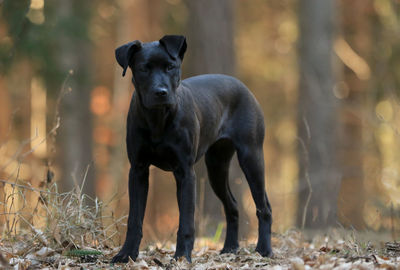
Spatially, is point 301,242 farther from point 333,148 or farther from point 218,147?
point 333,148

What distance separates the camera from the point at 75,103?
1498 cm

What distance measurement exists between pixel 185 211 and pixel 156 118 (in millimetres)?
816

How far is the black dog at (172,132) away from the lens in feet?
15.0

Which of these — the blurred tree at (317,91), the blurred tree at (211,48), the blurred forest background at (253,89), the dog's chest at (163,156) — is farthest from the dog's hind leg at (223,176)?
the blurred tree at (317,91)

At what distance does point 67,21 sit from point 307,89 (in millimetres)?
5670

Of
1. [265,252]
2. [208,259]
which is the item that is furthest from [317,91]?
[208,259]

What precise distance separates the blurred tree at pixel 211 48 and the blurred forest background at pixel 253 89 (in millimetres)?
19

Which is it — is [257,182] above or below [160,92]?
below

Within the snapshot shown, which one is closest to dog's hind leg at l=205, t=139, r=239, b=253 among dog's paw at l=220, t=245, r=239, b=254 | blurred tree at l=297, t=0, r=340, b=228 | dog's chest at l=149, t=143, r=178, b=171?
dog's paw at l=220, t=245, r=239, b=254

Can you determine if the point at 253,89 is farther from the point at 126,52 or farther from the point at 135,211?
the point at 126,52

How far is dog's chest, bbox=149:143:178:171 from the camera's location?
472 cm

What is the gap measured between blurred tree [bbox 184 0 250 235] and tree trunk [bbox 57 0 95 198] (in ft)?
14.5

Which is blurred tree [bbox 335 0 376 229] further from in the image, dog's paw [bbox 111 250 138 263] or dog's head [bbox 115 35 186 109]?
dog's head [bbox 115 35 186 109]

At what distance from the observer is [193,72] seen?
30.6 feet
